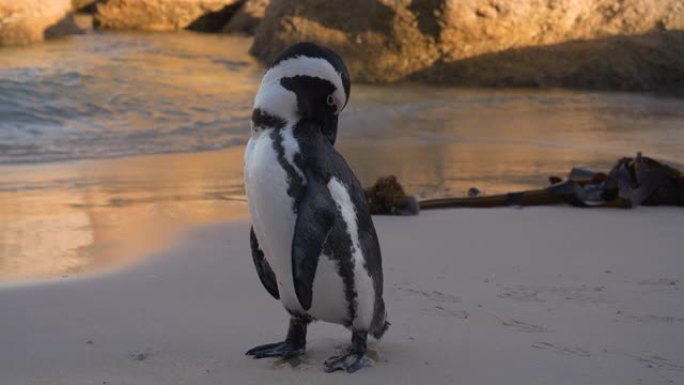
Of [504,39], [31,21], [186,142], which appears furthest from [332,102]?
[31,21]

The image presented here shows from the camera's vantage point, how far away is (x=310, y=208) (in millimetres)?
3486

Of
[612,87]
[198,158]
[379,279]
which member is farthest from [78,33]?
[379,279]

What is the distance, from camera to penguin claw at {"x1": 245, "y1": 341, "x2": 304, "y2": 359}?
3828 millimetres

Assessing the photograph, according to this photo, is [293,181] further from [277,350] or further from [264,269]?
[277,350]

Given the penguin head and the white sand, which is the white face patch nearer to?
the penguin head

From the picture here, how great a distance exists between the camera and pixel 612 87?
15.4m

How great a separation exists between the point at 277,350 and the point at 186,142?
731 cm

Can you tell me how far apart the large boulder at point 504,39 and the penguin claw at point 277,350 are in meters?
12.0

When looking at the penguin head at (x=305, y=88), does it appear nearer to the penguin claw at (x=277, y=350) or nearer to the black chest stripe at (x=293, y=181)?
the black chest stripe at (x=293, y=181)

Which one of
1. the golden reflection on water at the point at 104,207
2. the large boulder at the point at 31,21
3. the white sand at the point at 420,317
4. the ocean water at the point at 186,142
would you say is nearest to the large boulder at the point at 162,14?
the large boulder at the point at 31,21

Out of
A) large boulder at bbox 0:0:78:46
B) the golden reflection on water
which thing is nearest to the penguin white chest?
the golden reflection on water

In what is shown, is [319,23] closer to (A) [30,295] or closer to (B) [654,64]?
(B) [654,64]

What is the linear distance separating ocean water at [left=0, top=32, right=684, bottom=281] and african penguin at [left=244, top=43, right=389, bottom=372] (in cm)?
207

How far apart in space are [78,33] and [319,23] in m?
8.41
